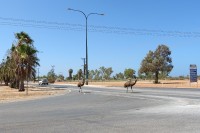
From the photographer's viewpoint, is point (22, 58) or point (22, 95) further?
point (22, 58)

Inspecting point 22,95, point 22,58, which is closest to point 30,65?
point 22,58

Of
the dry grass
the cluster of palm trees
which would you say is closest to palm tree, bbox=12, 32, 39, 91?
the cluster of palm trees

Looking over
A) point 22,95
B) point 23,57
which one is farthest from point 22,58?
point 22,95

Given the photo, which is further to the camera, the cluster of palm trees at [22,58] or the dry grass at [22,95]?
the cluster of palm trees at [22,58]

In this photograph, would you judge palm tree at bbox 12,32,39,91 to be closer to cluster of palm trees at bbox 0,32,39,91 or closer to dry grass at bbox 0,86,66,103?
cluster of palm trees at bbox 0,32,39,91

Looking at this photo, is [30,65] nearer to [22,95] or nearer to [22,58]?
[22,58]

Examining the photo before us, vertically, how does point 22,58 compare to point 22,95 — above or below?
above

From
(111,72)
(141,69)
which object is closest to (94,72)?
(111,72)

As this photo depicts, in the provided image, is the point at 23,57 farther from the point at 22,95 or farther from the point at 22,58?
the point at 22,95

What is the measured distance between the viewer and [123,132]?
11484 mm

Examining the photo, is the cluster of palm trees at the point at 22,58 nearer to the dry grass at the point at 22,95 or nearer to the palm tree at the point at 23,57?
the palm tree at the point at 23,57

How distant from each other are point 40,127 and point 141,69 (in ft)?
241

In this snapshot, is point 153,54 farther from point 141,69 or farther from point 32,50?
point 32,50

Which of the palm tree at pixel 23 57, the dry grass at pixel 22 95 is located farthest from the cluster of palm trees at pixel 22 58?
the dry grass at pixel 22 95
